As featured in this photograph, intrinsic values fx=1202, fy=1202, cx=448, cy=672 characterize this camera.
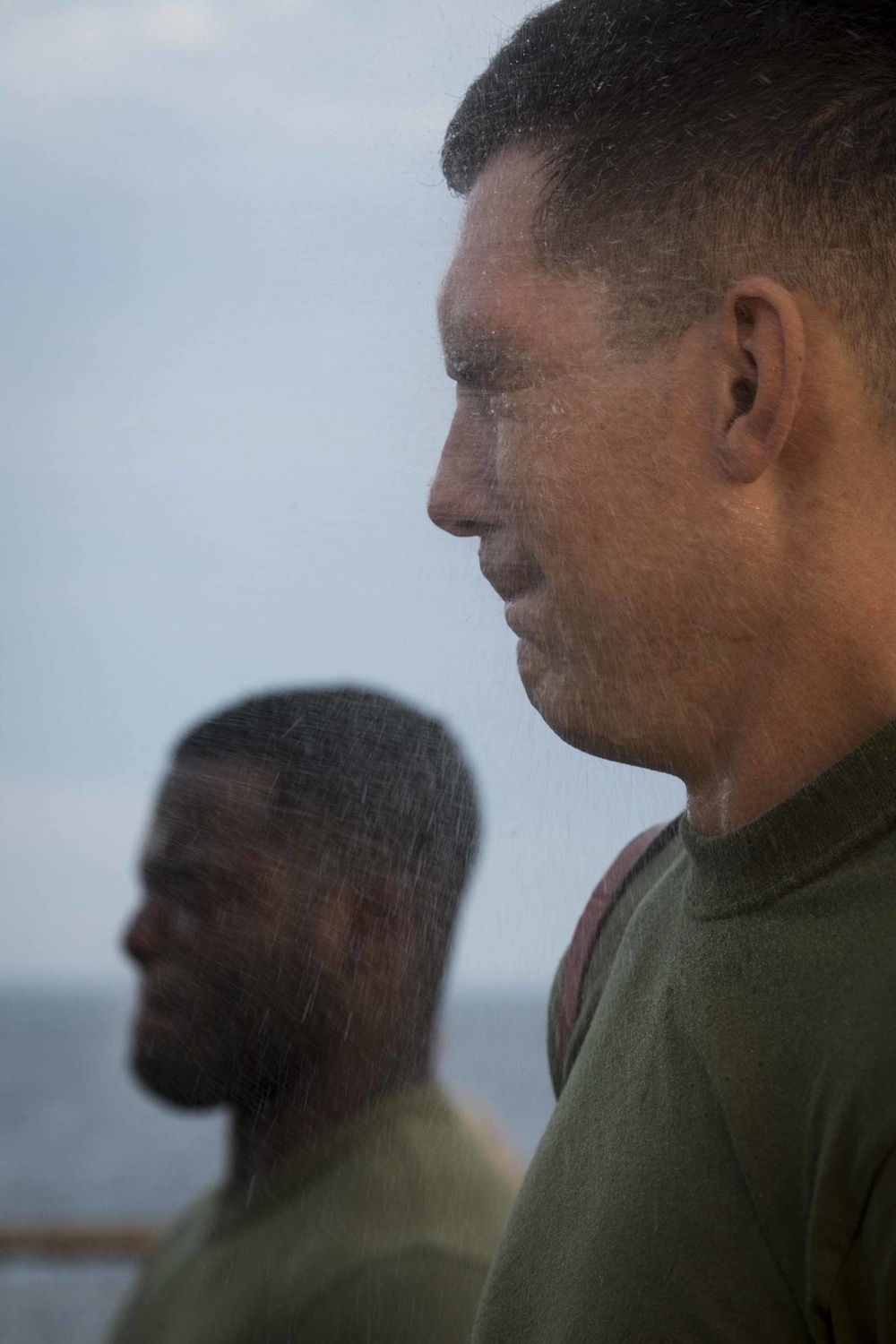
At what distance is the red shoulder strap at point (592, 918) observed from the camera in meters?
0.64

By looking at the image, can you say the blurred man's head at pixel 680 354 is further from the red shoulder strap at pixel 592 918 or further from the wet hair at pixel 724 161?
the red shoulder strap at pixel 592 918

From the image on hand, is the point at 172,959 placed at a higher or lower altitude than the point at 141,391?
lower

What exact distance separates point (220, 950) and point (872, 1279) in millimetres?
313

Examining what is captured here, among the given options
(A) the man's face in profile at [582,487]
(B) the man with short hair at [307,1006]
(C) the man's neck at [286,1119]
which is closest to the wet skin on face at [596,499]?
(A) the man's face in profile at [582,487]

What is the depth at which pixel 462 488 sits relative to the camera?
1.81 ft

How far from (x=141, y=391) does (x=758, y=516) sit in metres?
0.32

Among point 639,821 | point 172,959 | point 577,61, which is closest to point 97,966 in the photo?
point 172,959

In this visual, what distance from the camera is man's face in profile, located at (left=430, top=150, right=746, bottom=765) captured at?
0.51 meters

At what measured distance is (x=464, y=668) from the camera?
607 millimetres

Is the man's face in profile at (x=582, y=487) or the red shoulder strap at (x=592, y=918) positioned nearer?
the man's face in profile at (x=582, y=487)

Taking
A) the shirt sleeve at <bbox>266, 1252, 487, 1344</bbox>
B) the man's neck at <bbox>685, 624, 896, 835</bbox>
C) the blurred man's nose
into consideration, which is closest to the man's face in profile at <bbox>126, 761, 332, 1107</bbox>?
the blurred man's nose

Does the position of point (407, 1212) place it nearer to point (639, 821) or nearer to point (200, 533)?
point (639, 821)

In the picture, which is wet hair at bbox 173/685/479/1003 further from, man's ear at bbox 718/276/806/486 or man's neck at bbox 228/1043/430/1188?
man's ear at bbox 718/276/806/486

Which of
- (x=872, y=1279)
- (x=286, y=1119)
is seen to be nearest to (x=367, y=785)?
(x=286, y=1119)
